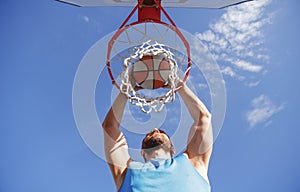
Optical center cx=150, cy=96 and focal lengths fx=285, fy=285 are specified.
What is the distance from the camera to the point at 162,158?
69.8 inches

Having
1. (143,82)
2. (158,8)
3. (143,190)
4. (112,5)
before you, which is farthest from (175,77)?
(112,5)

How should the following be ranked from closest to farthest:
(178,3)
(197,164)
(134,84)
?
(197,164), (134,84), (178,3)

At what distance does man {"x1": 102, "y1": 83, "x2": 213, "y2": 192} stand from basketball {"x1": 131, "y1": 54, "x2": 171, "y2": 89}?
1.27ft

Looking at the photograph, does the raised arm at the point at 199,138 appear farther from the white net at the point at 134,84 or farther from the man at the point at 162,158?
the white net at the point at 134,84

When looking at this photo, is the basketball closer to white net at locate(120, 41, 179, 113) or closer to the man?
white net at locate(120, 41, 179, 113)

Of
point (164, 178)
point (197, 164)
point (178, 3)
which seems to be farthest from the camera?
point (178, 3)

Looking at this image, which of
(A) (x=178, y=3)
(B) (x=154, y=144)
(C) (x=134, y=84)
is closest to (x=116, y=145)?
(B) (x=154, y=144)

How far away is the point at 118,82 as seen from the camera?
229 centimetres

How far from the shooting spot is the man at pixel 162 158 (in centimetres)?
157

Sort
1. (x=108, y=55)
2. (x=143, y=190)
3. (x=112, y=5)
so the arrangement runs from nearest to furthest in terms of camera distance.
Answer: (x=143, y=190) → (x=108, y=55) → (x=112, y=5)

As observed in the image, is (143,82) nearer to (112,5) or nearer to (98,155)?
(98,155)

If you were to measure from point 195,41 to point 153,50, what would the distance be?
466 millimetres

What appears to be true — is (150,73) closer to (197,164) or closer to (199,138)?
(199,138)

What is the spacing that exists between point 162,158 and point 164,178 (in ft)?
0.66
